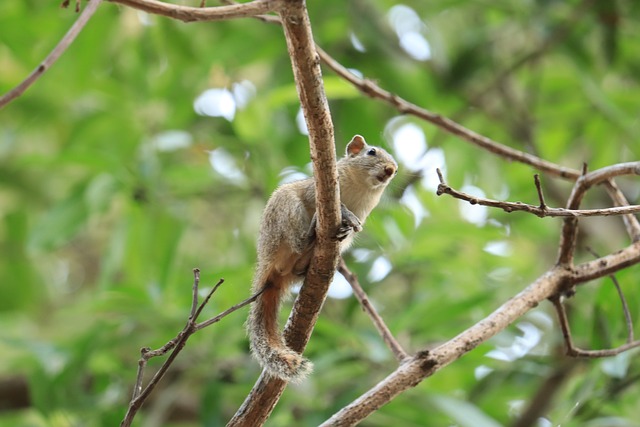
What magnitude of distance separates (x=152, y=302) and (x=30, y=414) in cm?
174

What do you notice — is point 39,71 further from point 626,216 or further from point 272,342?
point 626,216

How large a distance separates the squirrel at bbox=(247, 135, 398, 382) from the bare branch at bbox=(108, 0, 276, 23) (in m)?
0.69

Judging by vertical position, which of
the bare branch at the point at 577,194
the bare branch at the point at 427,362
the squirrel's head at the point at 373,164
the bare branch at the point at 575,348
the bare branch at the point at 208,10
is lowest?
the bare branch at the point at 427,362

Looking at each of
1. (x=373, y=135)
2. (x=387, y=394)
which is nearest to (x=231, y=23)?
(x=373, y=135)

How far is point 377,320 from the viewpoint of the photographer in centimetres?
224

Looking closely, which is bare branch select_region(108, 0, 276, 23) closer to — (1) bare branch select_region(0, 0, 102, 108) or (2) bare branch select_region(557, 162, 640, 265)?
(1) bare branch select_region(0, 0, 102, 108)

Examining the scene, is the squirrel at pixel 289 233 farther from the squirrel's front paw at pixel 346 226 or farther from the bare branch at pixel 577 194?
the bare branch at pixel 577 194

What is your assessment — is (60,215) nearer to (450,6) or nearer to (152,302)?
(152,302)

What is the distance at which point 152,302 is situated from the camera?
10.5 ft

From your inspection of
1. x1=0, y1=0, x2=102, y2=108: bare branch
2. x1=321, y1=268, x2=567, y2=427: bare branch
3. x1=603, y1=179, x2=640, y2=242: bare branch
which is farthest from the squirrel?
x1=0, y1=0, x2=102, y2=108: bare branch

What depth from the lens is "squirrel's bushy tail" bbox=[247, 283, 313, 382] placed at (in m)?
1.91

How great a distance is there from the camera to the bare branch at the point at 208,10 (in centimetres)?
139

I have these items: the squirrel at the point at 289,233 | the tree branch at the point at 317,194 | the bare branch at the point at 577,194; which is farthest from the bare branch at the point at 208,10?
the bare branch at the point at 577,194

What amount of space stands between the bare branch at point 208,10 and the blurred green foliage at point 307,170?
1403mm
